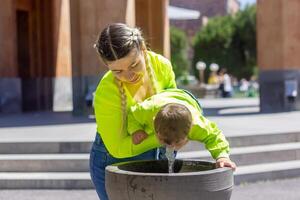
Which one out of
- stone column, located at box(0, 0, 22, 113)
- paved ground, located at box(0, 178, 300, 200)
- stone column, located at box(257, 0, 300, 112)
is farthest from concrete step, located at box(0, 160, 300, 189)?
stone column, located at box(0, 0, 22, 113)

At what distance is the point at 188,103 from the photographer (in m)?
2.91

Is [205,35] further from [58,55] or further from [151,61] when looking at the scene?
[151,61]

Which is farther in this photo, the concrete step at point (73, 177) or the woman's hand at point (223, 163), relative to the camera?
the concrete step at point (73, 177)

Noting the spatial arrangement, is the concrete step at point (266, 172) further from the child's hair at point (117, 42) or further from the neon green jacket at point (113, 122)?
the child's hair at point (117, 42)

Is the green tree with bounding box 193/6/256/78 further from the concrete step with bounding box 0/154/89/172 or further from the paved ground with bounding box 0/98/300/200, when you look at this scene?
the concrete step with bounding box 0/154/89/172

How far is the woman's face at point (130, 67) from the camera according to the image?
2816 mm

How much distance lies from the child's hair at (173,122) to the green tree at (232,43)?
5721 cm

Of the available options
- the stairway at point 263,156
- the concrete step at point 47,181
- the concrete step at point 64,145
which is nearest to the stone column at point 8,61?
the concrete step at point 64,145

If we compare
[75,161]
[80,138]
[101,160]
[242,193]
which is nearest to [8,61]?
[80,138]

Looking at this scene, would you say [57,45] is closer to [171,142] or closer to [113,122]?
[113,122]

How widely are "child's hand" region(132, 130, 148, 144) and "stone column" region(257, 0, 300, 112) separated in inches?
494

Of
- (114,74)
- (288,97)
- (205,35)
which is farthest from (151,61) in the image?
(205,35)

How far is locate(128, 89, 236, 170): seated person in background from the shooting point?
Result: 266 cm

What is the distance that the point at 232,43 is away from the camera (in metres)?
61.9
